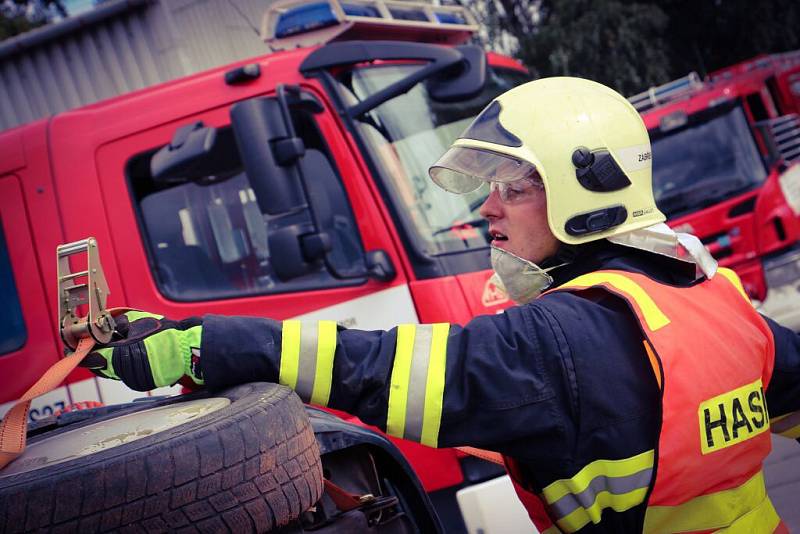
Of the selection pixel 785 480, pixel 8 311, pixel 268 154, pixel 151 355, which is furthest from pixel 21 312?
pixel 785 480

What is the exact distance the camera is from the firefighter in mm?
1778

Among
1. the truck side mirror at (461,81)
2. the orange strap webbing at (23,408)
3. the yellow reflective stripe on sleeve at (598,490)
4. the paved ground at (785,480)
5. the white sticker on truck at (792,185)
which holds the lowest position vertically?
the paved ground at (785,480)

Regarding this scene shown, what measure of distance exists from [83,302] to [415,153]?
6.91ft

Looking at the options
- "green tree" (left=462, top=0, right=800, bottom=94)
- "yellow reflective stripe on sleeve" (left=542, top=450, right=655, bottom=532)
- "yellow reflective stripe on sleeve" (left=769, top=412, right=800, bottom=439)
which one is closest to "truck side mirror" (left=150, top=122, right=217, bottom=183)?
"yellow reflective stripe on sleeve" (left=542, top=450, right=655, bottom=532)

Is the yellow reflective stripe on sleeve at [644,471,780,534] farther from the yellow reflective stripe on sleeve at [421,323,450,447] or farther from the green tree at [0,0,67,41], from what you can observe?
the green tree at [0,0,67,41]

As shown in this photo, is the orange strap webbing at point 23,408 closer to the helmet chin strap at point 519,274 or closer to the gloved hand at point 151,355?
the gloved hand at point 151,355

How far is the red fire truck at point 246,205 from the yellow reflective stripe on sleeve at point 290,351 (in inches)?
63.4

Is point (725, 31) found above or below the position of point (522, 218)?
above

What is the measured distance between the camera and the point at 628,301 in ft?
6.15

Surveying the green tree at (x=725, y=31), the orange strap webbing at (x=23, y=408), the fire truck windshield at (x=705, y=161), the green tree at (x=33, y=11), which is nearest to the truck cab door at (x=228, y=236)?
the orange strap webbing at (x=23, y=408)

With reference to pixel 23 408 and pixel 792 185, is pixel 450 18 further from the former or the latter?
pixel 792 185

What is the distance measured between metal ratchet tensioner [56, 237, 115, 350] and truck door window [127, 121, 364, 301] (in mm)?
1664

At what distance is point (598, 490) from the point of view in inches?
74.8

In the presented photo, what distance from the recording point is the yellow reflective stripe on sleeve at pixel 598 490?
6.09 ft
